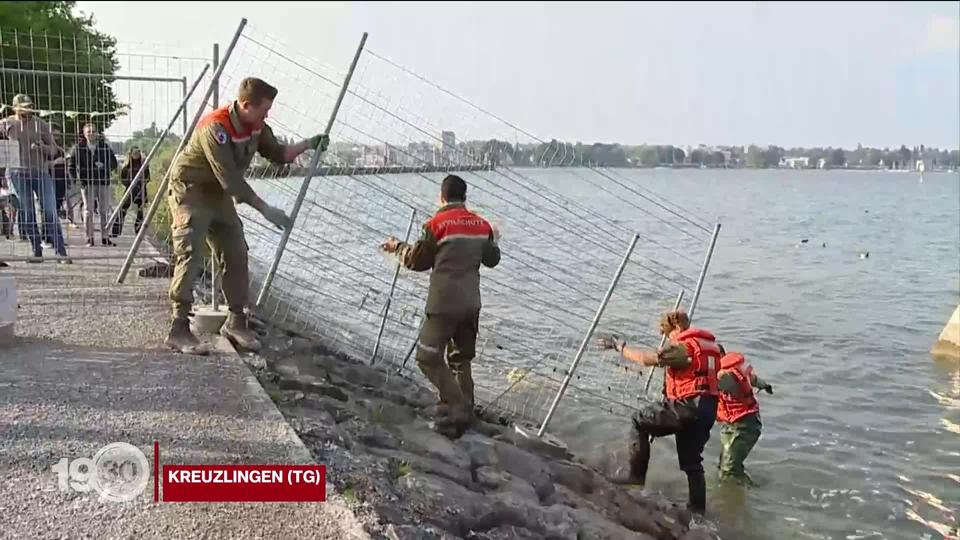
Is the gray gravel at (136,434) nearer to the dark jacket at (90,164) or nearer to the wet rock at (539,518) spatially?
the wet rock at (539,518)

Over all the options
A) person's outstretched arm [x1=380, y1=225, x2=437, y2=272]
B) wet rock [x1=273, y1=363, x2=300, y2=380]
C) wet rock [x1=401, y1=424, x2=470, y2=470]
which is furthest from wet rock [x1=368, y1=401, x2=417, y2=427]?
person's outstretched arm [x1=380, y1=225, x2=437, y2=272]

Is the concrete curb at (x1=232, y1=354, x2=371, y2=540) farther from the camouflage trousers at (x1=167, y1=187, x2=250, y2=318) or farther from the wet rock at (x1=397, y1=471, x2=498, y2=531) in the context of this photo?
the camouflage trousers at (x1=167, y1=187, x2=250, y2=318)

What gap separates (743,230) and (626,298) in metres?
27.7

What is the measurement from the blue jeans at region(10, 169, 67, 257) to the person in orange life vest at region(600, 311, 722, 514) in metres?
6.59

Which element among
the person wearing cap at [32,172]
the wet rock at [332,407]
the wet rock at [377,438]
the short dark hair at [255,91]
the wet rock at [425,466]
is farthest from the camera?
the person wearing cap at [32,172]

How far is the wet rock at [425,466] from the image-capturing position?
5516 millimetres

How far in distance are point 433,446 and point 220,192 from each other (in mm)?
2476

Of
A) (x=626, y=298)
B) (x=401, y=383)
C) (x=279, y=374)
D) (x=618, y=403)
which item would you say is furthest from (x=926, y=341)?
(x=279, y=374)

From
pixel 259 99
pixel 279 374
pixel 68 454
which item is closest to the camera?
pixel 68 454

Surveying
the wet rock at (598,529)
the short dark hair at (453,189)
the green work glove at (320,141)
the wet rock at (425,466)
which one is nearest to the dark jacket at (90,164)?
the green work glove at (320,141)

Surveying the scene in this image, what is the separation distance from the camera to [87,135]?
1073cm

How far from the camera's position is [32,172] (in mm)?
9906

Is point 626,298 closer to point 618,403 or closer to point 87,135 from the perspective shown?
point 618,403

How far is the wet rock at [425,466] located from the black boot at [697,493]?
237 centimetres
